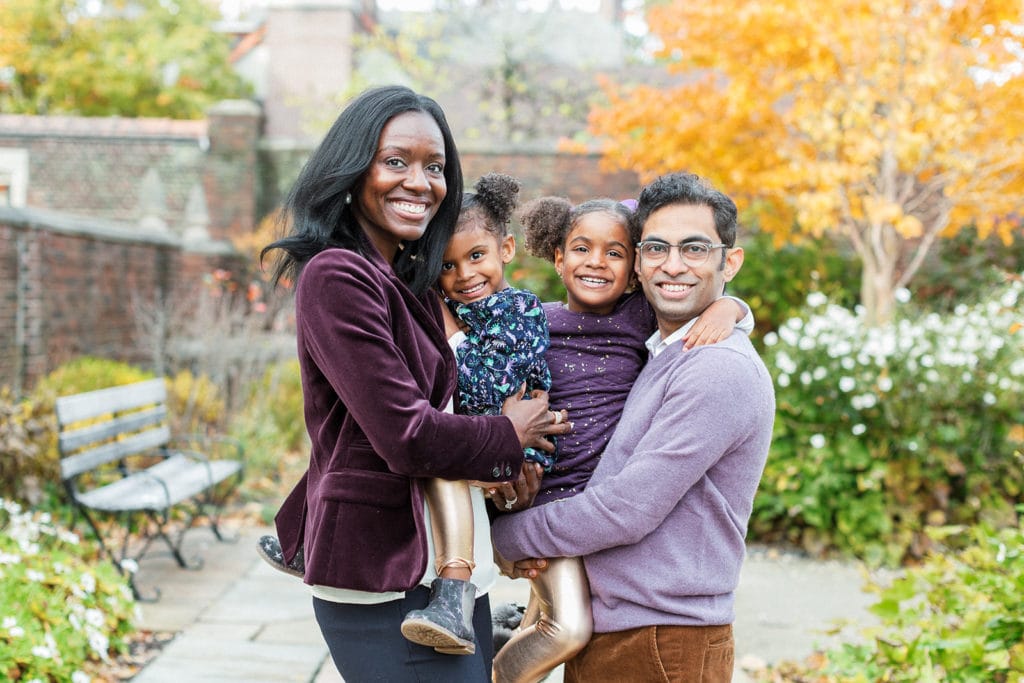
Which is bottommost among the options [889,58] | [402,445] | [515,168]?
[402,445]

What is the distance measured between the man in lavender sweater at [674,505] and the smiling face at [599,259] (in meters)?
0.16

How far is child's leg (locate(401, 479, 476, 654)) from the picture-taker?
1.66 meters

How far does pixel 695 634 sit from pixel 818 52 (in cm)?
563

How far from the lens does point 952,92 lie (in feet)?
21.4

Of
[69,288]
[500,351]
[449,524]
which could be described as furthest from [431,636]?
[69,288]

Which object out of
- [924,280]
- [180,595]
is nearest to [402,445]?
[180,595]

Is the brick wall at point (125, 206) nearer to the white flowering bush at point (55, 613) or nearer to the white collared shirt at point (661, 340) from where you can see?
the white flowering bush at point (55, 613)

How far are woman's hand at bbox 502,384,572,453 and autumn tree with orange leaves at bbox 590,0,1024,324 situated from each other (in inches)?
200

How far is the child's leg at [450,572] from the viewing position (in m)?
1.66

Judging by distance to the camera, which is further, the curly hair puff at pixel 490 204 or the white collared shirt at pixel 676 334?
the curly hair puff at pixel 490 204

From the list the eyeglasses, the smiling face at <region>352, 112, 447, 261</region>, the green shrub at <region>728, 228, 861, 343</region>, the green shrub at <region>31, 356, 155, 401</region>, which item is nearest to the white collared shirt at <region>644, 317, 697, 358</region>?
the eyeglasses

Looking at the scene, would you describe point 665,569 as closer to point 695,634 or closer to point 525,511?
point 695,634

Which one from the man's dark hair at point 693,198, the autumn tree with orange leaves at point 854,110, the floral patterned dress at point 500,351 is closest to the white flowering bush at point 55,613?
the floral patterned dress at point 500,351

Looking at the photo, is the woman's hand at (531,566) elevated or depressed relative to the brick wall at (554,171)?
depressed
